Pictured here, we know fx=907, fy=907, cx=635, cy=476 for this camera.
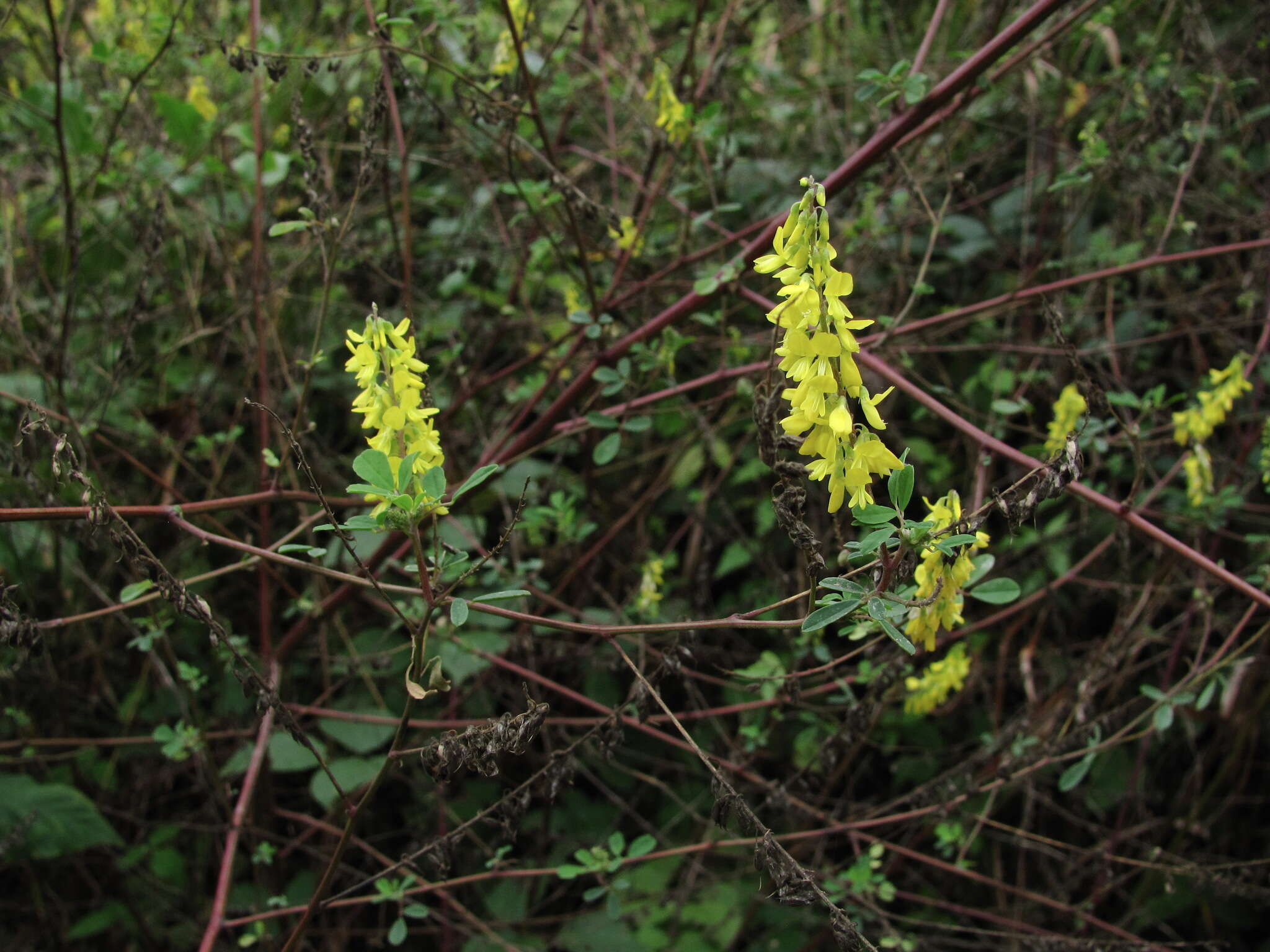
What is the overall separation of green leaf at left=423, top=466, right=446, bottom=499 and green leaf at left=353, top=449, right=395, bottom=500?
4 centimetres

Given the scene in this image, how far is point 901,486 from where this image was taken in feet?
2.98

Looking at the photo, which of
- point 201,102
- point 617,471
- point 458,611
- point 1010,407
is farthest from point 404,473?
point 201,102

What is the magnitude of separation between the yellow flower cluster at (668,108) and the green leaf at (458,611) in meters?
1.13

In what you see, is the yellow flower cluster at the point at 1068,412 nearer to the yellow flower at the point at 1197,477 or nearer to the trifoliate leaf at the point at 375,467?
the yellow flower at the point at 1197,477

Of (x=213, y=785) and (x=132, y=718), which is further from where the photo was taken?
(x=132, y=718)

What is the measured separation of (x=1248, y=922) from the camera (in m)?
2.26

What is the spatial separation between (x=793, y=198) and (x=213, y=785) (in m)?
2.19

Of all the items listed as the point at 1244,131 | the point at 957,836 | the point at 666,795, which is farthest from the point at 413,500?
the point at 1244,131

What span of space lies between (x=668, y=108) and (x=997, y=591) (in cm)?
110

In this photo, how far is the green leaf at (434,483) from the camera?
924 mm

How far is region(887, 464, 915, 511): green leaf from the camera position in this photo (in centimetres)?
91

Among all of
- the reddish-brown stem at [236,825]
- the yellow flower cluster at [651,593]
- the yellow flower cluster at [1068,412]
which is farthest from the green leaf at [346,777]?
the yellow flower cluster at [1068,412]

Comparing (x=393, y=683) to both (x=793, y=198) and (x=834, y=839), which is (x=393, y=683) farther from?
(x=793, y=198)

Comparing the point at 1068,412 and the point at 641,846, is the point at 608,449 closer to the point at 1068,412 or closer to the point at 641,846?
the point at 641,846
